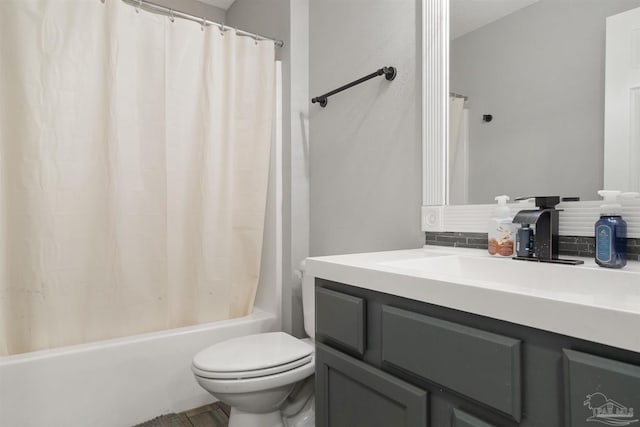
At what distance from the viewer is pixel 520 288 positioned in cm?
63

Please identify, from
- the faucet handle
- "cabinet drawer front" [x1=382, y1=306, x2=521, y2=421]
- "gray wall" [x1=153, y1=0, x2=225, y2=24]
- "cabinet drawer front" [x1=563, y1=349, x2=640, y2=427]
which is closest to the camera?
"cabinet drawer front" [x1=563, y1=349, x2=640, y2=427]

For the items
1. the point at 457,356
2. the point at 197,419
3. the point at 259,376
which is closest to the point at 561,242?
the point at 457,356

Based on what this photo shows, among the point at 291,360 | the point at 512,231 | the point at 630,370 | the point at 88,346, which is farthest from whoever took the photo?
the point at 88,346

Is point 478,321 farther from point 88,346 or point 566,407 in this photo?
point 88,346

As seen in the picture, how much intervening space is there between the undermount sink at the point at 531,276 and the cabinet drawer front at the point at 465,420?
0.23 metres

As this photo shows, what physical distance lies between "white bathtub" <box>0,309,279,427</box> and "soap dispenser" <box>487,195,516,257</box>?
1.35 m

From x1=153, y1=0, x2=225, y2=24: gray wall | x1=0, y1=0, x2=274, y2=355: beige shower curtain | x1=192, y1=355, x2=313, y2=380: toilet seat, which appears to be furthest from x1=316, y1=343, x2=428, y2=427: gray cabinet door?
x1=153, y1=0, x2=225, y2=24: gray wall

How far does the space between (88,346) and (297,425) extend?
96cm

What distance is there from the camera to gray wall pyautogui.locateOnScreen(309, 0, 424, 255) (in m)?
1.41

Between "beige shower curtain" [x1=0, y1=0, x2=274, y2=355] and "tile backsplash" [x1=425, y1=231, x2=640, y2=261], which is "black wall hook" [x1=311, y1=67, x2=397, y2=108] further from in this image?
"tile backsplash" [x1=425, y1=231, x2=640, y2=261]

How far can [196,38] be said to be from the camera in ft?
5.89

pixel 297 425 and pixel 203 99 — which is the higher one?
pixel 203 99

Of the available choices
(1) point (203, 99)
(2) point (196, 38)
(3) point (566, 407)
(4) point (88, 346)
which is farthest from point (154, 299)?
(3) point (566, 407)

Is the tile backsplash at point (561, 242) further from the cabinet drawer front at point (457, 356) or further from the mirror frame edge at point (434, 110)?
the cabinet drawer front at point (457, 356)
